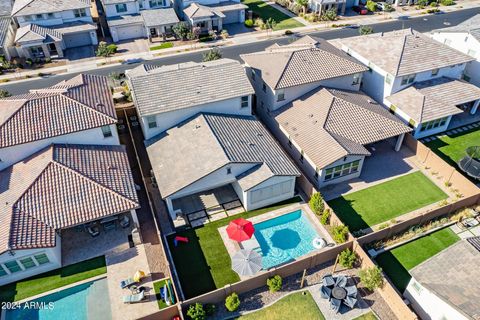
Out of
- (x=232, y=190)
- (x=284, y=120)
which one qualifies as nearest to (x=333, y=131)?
(x=284, y=120)

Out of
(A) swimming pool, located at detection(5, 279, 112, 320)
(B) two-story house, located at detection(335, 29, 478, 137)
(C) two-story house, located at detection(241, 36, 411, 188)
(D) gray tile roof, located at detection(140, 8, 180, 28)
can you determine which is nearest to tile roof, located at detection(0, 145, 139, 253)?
(A) swimming pool, located at detection(5, 279, 112, 320)

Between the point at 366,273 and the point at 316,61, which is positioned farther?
the point at 316,61

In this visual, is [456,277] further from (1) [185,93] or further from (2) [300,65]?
(1) [185,93]

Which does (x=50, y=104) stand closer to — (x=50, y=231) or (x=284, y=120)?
(x=50, y=231)

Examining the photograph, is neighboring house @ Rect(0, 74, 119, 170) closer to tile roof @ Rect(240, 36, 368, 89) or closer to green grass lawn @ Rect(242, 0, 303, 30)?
tile roof @ Rect(240, 36, 368, 89)

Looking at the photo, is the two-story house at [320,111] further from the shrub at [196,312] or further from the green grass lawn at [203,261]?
the shrub at [196,312]

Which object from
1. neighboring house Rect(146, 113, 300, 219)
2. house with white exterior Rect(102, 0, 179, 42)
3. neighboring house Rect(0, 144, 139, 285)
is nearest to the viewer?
neighboring house Rect(0, 144, 139, 285)
